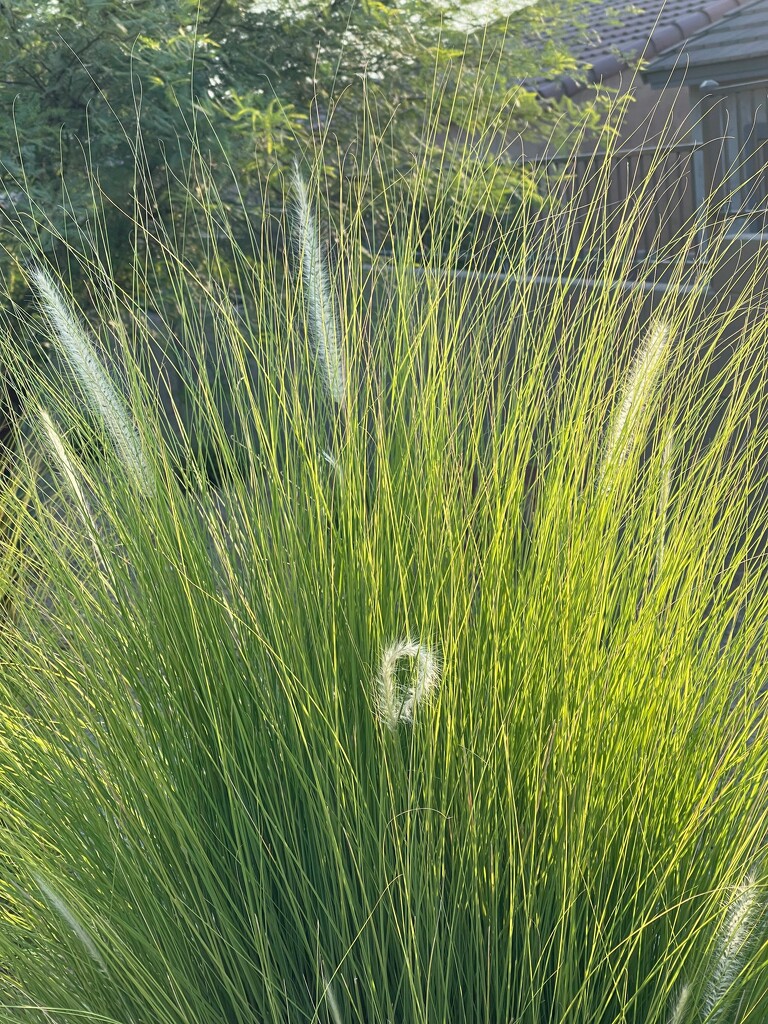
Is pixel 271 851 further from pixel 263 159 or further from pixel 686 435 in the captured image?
pixel 263 159

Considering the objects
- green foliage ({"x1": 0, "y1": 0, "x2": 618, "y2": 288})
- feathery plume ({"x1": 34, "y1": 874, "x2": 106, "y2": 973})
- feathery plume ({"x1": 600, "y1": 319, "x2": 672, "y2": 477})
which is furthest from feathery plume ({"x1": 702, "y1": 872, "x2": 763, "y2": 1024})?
green foliage ({"x1": 0, "y1": 0, "x2": 618, "y2": 288})

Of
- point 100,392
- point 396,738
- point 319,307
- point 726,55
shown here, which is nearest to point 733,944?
point 396,738

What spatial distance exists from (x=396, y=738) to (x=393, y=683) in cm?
7

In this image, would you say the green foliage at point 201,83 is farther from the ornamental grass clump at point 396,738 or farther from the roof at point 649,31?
the roof at point 649,31

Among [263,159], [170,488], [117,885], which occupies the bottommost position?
[263,159]

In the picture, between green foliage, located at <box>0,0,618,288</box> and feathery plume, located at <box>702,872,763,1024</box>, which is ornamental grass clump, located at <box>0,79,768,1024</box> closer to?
feathery plume, located at <box>702,872,763,1024</box>

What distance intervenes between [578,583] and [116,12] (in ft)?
16.7

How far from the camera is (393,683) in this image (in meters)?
1.25

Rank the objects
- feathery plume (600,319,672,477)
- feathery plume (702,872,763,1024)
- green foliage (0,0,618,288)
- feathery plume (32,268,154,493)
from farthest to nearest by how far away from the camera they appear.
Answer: green foliage (0,0,618,288) < feathery plume (32,268,154,493) < feathery plume (600,319,672,477) < feathery plume (702,872,763,1024)

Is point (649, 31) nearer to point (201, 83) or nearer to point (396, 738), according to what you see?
point (201, 83)

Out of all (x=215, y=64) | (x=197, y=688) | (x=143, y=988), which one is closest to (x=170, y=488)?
(x=197, y=688)

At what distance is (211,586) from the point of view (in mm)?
1668

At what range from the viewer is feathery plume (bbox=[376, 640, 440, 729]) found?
1.18 meters

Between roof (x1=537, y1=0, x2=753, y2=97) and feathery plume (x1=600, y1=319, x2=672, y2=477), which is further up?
feathery plume (x1=600, y1=319, x2=672, y2=477)
